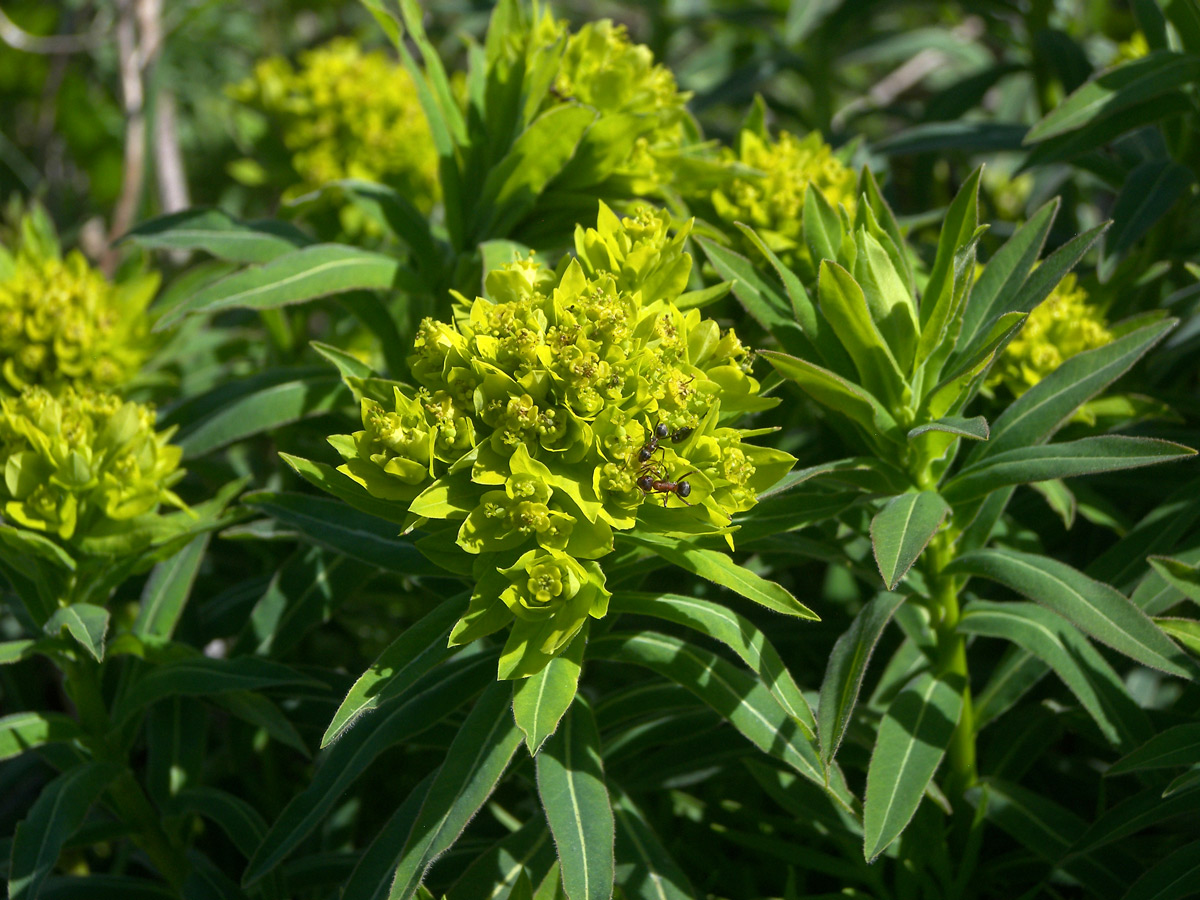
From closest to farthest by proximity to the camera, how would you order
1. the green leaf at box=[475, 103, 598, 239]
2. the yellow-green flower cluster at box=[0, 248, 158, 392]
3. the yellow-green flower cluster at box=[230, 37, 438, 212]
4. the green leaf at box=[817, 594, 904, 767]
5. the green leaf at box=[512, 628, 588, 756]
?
1. the green leaf at box=[512, 628, 588, 756]
2. the green leaf at box=[817, 594, 904, 767]
3. the green leaf at box=[475, 103, 598, 239]
4. the yellow-green flower cluster at box=[0, 248, 158, 392]
5. the yellow-green flower cluster at box=[230, 37, 438, 212]

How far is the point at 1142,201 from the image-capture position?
1845 millimetres

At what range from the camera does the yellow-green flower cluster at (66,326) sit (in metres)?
1.87

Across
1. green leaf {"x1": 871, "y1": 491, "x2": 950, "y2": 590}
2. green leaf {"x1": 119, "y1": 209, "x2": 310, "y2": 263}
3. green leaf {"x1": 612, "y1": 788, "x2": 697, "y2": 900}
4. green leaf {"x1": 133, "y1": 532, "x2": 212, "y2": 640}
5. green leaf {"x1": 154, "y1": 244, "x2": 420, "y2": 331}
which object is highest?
green leaf {"x1": 119, "y1": 209, "x2": 310, "y2": 263}

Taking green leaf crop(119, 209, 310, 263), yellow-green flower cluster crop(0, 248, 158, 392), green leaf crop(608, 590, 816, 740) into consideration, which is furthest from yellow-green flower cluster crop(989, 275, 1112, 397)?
yellow-green flower cluster crop(0, 248, 158, 392)

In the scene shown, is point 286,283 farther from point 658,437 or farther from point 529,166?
point 658,437

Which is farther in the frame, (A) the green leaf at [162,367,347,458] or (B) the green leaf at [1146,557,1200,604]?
(A) the green leaf at [162,367,347,458]

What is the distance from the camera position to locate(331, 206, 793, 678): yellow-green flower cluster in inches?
43.4

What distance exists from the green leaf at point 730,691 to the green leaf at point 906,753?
0.14 ft

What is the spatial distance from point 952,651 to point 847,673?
0.30m

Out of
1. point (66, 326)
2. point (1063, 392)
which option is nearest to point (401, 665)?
point (1063, 392)

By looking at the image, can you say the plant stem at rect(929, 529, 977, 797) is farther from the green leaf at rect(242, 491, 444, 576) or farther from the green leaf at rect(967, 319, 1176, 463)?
the green leaf at rect(242, 491, 444, 576)

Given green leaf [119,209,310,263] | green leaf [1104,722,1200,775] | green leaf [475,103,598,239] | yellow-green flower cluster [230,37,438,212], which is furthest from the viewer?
yellow-green flower cluster [230,37,438,212]

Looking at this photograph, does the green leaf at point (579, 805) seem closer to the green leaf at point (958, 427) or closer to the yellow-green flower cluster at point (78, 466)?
the green leaf at point (958, 427)

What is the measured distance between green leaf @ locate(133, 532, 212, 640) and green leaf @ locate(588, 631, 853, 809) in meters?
0.73
